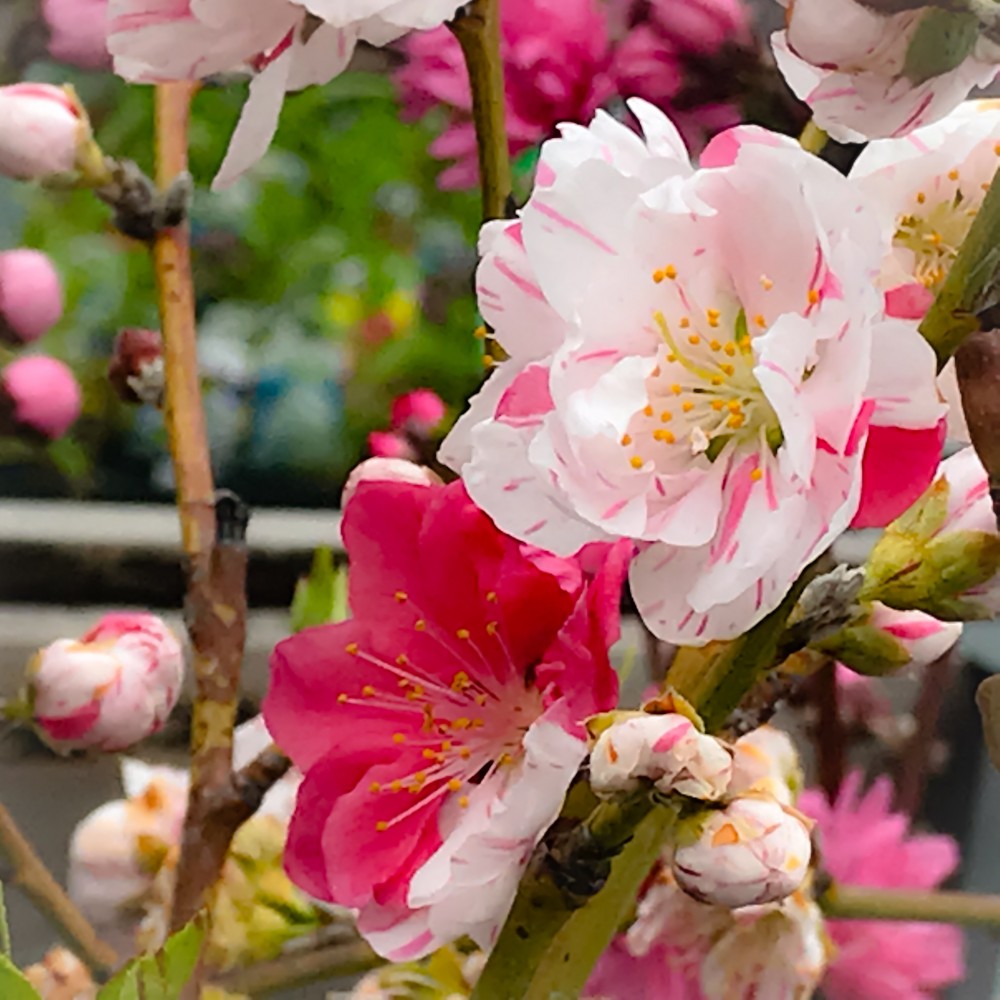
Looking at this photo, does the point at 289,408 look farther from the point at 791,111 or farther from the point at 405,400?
the point at 791,111

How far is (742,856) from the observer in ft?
0.67

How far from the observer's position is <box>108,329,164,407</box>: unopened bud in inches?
14.3

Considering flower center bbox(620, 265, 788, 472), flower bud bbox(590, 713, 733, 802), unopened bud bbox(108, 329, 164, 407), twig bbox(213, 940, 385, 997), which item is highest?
flower center bbox(620, 265, 788, 472)

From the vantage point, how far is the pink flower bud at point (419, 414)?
0.43 m

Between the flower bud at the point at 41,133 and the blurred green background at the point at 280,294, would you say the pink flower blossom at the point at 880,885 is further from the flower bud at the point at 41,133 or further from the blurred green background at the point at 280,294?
the blurred green background at the point at 280,294

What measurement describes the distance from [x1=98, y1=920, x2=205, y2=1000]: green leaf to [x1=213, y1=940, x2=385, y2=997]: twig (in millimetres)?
102

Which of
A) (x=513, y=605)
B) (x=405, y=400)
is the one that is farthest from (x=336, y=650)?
(x=405, y=400)

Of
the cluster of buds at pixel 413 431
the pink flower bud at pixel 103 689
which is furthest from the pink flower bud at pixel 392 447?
the pink flower bud at pixel 103 689

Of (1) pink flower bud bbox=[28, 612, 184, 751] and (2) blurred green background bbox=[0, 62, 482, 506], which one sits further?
(2) blurred green background bbox=[0, 62, 482, 506]

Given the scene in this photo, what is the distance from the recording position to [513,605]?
0.25 m

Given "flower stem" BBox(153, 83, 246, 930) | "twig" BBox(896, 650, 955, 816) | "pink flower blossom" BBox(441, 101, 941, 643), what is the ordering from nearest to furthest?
"pink flower blossom" BBox(441, 101, 941, 643) → "flower stem" BBox(153, 83, 246, 930) → "twig" BBox(896, 650, 955, 816)

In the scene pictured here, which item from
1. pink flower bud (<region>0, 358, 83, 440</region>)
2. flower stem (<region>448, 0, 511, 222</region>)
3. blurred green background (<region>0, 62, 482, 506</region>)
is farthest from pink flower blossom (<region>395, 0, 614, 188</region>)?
blurred green background (<region>0, 62, 482, 506</region>)

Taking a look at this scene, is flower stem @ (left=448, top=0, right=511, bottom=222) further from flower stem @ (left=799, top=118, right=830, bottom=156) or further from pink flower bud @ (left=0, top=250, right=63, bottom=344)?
pink flower bud @ (left=0, top=250, right=63, bottom=344)

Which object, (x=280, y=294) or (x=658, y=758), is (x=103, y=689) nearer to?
(x=658, y=758)
